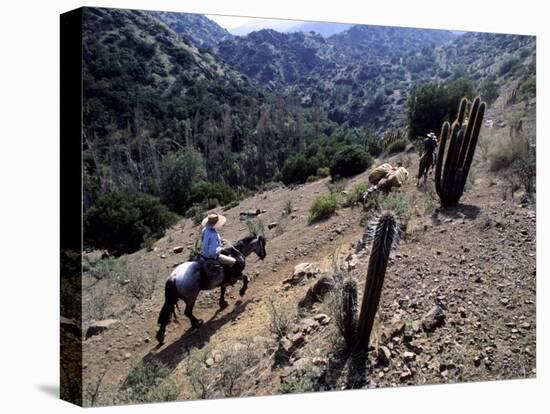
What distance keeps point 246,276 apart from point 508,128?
4.63 metres

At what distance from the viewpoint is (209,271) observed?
918cm

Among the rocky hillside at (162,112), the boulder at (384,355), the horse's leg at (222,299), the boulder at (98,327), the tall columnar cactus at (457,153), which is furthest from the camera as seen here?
the tall columnar cactus at (457,153)

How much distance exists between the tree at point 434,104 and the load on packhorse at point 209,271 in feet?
9.91

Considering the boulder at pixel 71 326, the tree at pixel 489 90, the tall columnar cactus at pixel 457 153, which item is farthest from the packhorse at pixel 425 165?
the boulder at pixel 71 326

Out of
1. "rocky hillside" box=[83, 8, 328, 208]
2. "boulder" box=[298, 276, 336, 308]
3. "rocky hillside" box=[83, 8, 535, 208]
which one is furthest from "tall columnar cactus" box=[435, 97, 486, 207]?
"boulder" box=[298, 276, 336, 308]

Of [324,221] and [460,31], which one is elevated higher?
[460,31]

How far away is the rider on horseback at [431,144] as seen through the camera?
428 inches

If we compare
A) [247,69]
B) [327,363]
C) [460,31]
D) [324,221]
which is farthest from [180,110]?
[460,31]

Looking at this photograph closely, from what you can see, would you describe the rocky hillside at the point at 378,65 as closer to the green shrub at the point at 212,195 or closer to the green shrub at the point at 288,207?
the green shrub at the point at 288,207

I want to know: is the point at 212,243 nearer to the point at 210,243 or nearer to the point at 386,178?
the point at 210,243

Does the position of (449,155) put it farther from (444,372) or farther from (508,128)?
(444,372)

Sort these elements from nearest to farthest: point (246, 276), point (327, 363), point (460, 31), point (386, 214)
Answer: point (386, 214)
point (327, 363)
point (246, 276)
point (460, 31)

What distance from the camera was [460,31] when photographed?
10.5 meters

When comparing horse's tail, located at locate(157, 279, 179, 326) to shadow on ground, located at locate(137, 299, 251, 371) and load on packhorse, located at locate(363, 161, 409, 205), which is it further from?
load on packhorse, located at locate(363, 161, 409, 205)
